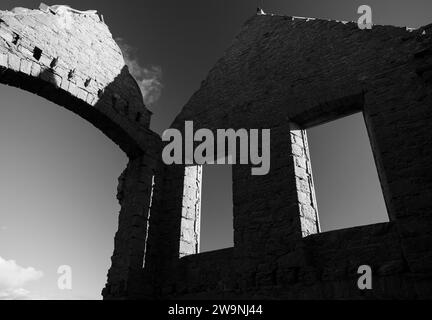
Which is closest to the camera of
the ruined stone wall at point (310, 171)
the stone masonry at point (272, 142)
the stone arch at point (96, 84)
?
the ruined stone wall at point (310, 171)

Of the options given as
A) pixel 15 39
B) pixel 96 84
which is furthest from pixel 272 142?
pixel 15 39

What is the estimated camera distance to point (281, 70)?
616 cm

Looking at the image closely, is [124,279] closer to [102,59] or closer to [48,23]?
[102,59]

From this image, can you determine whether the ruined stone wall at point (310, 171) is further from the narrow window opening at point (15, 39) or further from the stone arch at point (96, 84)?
the narrow window opening at point (15, 39)

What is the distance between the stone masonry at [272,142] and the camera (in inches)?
162

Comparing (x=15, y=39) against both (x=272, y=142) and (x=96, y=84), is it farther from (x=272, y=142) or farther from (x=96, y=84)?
(x=272, y=142)

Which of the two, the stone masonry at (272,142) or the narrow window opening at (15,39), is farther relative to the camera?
the narrow window opening at (15,39)

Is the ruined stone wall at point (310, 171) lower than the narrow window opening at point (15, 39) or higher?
lower

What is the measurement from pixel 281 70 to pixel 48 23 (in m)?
4.25

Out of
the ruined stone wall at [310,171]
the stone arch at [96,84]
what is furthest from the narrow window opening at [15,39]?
the ruined stone wall at [310,171]

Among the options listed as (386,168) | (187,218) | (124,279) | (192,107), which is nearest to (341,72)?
(386,168)

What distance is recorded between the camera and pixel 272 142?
5.55 m

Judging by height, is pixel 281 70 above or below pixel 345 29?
below
